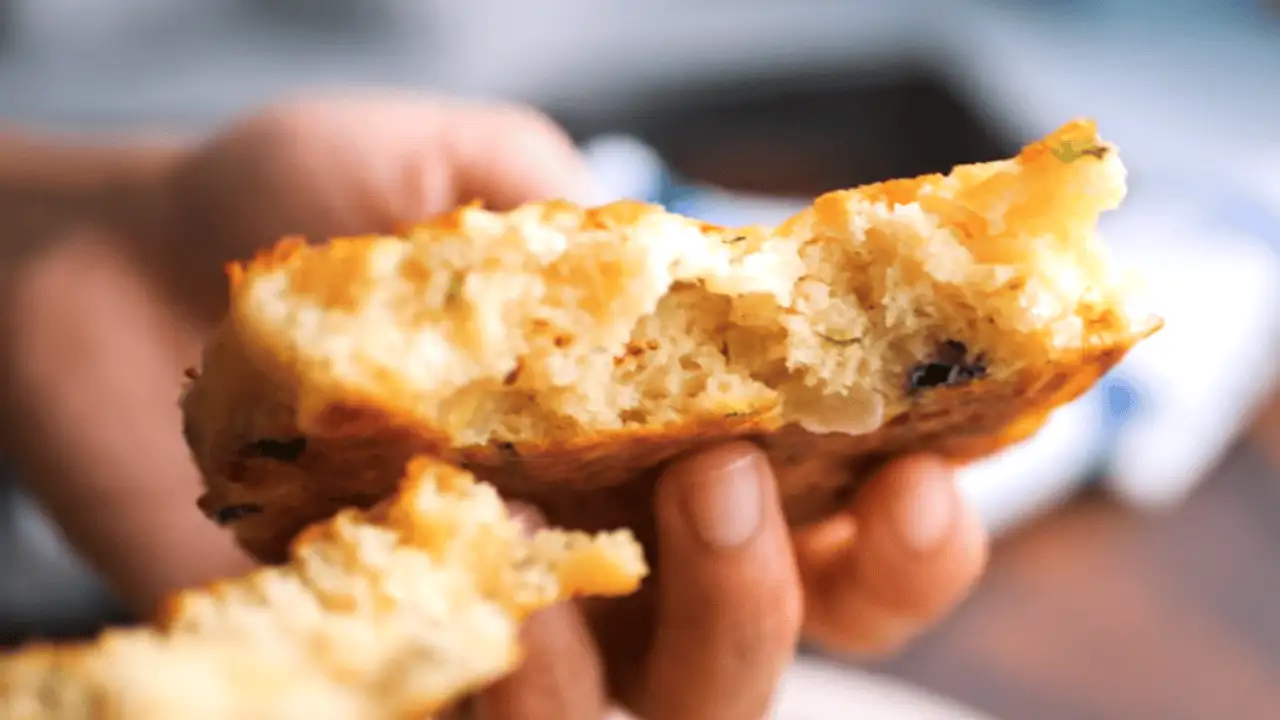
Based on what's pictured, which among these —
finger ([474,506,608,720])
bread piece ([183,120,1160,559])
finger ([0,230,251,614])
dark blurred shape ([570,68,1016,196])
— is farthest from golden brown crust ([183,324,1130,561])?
dark blurred shape ([570,68,1016,196])

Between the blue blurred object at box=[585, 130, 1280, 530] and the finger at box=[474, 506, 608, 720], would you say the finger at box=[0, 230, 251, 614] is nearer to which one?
the finger at box=[474, 506, 608, 720]

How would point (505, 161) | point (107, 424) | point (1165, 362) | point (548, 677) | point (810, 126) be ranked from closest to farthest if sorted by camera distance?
point (548, 677) < point (505, 161) < point (107, 424) < point (1165, 362) < point (810, 126)

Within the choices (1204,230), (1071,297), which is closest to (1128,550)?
(1204,230)

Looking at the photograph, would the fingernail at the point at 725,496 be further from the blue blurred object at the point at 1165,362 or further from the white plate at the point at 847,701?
the blue blurred object at the point at 1165,362

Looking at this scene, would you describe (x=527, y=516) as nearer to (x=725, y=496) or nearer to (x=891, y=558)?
(x=725, y=496)

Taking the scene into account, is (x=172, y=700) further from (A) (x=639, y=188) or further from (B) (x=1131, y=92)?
(B) (x=1131, y=92)

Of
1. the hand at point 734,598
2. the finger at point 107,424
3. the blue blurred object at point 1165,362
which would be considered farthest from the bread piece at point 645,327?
the blue blurred object at point 1165,362

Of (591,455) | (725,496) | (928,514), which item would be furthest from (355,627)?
(928,514)

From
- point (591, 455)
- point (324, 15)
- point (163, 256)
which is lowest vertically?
point (591, 455)
